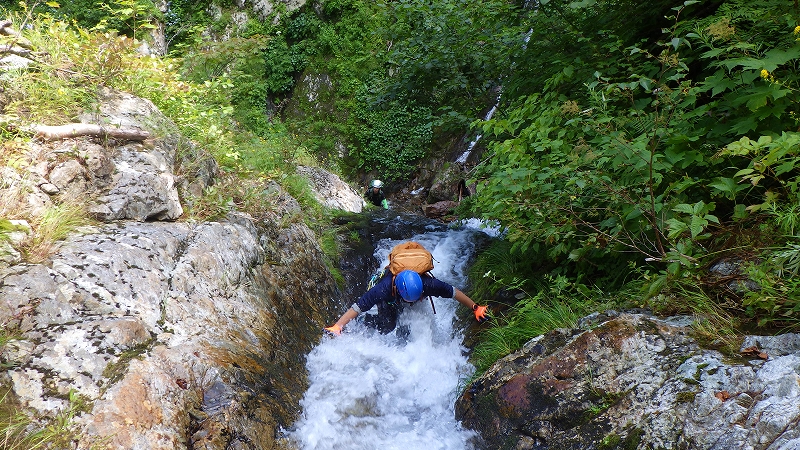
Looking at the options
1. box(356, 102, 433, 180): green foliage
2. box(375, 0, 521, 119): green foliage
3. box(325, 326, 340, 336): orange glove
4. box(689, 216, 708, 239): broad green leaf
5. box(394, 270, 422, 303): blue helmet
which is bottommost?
box(356, 102, 433, 180): green foliage

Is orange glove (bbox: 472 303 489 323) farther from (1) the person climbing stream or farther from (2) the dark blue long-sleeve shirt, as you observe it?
(2) the dark blue long-sleeve shirt

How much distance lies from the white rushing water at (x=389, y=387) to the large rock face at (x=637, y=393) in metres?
0.49

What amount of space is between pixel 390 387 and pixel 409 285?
3.51 ft

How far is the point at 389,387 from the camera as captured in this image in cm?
447

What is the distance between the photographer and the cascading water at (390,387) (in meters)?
3.72

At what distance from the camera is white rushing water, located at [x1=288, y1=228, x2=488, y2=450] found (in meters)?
3.72

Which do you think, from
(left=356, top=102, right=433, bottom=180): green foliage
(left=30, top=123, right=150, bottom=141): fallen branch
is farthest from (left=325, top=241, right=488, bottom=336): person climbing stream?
(left=356, top=102, right=433, bottom=180): green foliage

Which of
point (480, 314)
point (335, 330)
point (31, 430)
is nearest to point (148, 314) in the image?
point (31, 430)

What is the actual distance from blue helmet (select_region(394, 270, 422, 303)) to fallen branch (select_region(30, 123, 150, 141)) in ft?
10.1

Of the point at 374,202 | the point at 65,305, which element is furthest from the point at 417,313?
the point at 374,202

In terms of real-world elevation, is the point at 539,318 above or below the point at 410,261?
below

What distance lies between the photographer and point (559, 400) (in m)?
3.06

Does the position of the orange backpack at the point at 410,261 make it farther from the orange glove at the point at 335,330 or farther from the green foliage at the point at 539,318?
the green foliage at the point at 539,318

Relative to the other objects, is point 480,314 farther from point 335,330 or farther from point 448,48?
point 448,48
